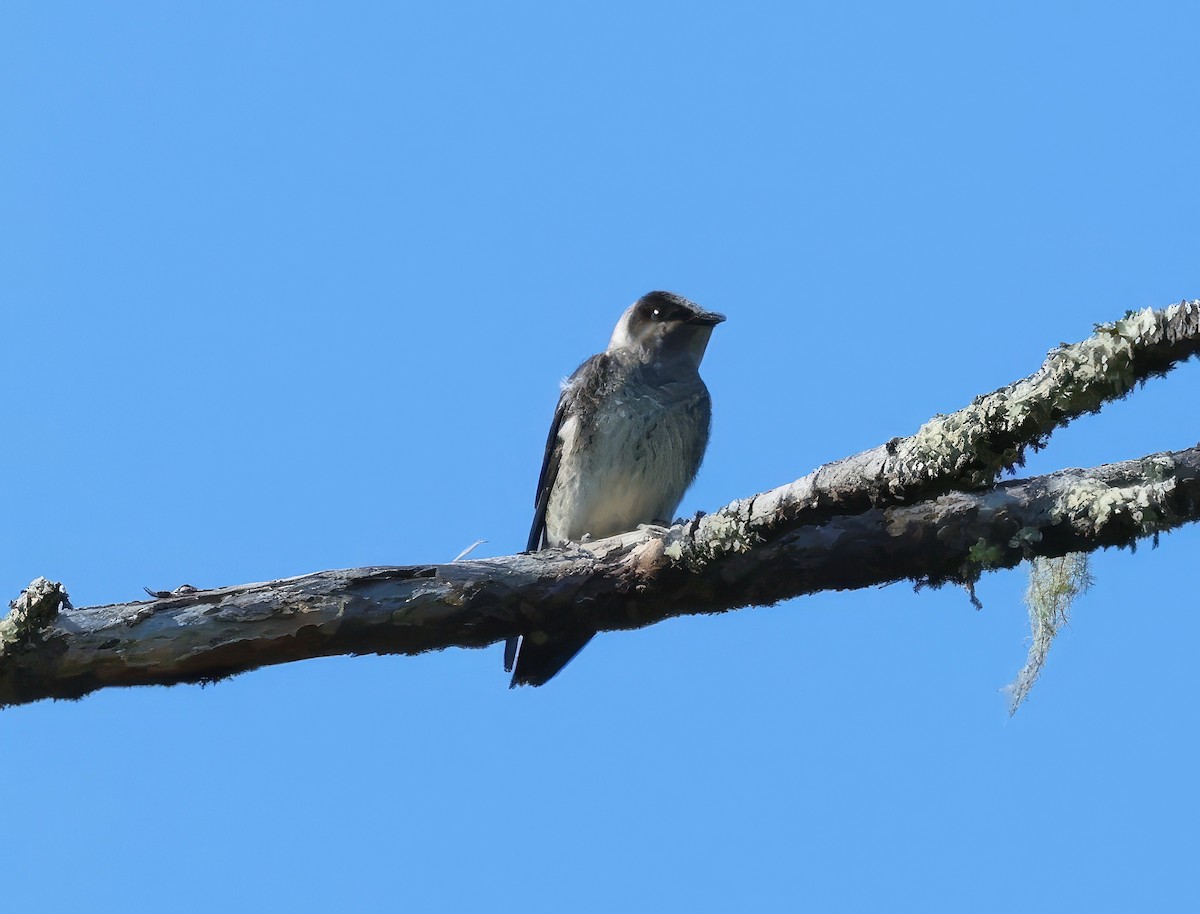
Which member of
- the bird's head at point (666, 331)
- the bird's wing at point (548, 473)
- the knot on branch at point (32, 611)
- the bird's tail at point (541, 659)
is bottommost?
the knot on branch at point (32, 611)

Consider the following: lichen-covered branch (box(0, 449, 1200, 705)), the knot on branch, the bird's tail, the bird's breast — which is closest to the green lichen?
lichen-covered branch (box(0, 449, 1200, 705))

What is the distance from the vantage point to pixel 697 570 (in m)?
4.01

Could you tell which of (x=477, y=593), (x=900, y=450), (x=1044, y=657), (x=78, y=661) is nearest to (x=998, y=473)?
(x=900, y=450)

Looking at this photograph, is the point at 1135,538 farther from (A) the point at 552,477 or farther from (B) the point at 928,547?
(A) the point at 552,477

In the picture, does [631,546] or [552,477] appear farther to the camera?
[552,477]

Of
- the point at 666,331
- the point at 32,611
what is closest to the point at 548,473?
the point at 666,331

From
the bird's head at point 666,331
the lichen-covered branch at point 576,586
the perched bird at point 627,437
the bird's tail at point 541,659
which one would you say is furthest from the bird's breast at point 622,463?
the lichen-covered branch at point 576,586

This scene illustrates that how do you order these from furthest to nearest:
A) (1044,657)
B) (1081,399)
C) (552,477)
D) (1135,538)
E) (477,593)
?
1. (552,477)
2. (1044,657)
3. (477,593)
4. (1135,538)
5. (1081,399)

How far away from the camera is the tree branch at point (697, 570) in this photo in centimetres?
345

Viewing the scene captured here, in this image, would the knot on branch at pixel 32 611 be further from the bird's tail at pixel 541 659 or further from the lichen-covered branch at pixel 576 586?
the bird's tail at pixel 541 659

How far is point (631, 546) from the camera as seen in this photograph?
13.8 ft

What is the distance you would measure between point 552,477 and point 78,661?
10.7ft

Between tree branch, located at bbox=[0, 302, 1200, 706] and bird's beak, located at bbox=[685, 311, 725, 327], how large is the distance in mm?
3037

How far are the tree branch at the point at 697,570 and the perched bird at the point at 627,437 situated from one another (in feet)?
7.64
